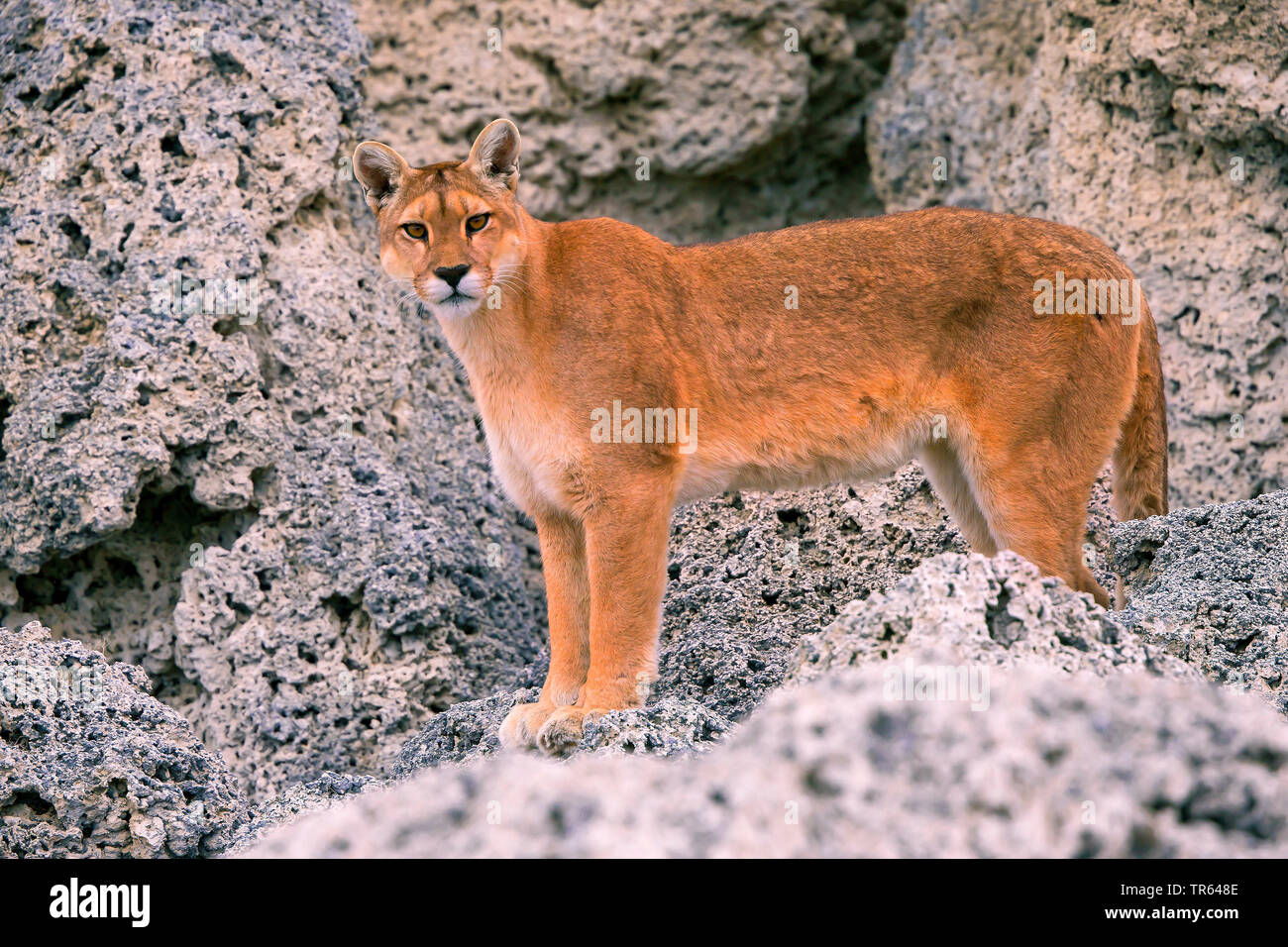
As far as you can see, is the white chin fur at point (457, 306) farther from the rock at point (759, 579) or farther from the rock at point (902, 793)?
the rock at point (902, 793)

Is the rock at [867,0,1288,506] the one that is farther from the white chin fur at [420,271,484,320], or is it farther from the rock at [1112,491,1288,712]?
the white chin fur at [420,271,484,320]

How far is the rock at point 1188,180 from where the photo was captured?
8406 mm

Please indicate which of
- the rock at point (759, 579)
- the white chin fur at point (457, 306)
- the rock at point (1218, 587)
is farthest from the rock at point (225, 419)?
the rock at point (1218, 587)

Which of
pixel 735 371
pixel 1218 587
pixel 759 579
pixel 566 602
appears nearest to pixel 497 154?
pixel 735 371

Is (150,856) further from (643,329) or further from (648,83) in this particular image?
(648,83)

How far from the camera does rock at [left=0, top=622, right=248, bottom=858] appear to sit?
5512mm

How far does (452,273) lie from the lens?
614cm

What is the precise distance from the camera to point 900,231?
6.80m

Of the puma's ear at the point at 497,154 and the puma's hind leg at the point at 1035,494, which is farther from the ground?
the puma's ear at the point at 497,154

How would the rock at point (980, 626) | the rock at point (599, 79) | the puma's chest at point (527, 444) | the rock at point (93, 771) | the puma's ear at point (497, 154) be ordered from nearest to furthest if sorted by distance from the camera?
the rock at point (980, 626)
the rock at point (93, 771)
the puma's chest at point (527, 444)
the puma's ear at point (497, 154)
the rock at point (599, 79)

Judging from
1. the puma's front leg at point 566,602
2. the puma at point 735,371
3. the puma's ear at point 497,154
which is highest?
the puma's ear at point 497,154

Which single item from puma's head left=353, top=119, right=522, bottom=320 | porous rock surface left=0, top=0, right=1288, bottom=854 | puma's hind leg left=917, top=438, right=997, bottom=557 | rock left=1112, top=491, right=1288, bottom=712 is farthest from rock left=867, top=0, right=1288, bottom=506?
puma's head left=353, top=119, right=522, bottom=320

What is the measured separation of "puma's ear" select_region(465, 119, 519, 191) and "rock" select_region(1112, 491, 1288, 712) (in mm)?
3400

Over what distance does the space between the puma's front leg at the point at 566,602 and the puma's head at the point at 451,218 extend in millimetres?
1125
